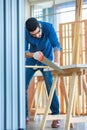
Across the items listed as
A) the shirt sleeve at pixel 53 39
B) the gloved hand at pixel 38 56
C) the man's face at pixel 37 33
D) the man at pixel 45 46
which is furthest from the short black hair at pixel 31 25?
the gloved hand at pixel 38 56

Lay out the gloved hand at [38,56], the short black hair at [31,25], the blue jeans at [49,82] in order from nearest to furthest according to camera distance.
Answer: the gloved hand at [38,56]
the short black hair at [31,25]
the blue jeans at [49,82]

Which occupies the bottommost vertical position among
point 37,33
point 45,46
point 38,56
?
point 38,56

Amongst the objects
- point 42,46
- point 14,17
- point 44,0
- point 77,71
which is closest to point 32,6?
point 44,0

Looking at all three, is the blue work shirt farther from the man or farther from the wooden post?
the wooden post

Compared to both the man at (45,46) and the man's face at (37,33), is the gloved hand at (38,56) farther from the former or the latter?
the man's face at (37,33)

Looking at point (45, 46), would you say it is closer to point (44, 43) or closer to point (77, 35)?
point (44, 43)

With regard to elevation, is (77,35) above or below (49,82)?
above

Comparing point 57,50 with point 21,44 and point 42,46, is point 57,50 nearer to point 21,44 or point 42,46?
point 42,46

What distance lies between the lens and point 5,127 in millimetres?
1238

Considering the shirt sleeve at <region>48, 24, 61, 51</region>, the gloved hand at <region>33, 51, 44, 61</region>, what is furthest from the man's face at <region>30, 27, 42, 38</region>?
the gloved hand at <region>33, 51, 44, 61</region>

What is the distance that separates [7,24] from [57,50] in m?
1.70

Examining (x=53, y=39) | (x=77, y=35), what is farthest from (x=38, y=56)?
(x=53, y=39)

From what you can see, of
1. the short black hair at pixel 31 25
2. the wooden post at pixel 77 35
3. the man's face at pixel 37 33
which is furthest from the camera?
the man's face at pixel 37 33

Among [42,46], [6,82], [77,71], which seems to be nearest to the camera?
[6,82]
